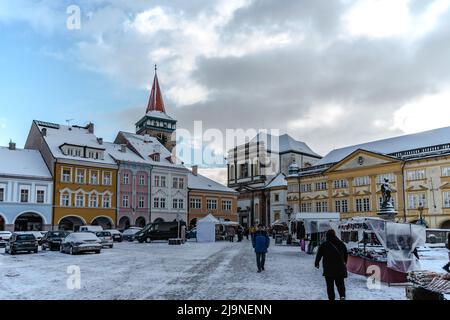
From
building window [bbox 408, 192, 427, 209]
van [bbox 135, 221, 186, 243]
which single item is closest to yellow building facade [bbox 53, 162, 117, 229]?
van [bbox 135, 221, 186, 243]

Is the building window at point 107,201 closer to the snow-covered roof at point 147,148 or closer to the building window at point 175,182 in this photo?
the snow-covered roof at point 147,148

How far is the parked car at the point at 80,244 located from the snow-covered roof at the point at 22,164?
2377 cm

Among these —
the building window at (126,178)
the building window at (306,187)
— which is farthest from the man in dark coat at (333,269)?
the building window at (306,187)

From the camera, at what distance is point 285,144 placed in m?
92.6

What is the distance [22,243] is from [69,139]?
28933 mm

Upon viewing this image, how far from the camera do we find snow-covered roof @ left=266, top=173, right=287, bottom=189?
8262 centimetres

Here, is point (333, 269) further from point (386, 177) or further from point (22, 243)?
point (386, 177)

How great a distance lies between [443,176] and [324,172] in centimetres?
1979

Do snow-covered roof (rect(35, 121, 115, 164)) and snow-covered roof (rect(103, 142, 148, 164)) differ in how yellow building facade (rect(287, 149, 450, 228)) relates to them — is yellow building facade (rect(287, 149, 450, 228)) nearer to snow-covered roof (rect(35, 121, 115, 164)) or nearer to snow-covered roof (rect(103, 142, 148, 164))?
snow-covered roof (rect(103, 142, 148, 164))

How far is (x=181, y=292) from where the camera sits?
1258 cm

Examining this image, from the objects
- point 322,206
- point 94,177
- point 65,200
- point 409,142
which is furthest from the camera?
point 322,206

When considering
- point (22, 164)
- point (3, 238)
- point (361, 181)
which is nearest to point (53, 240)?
point (3, 238)

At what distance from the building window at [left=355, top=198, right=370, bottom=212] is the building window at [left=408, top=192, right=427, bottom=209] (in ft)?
21.1
